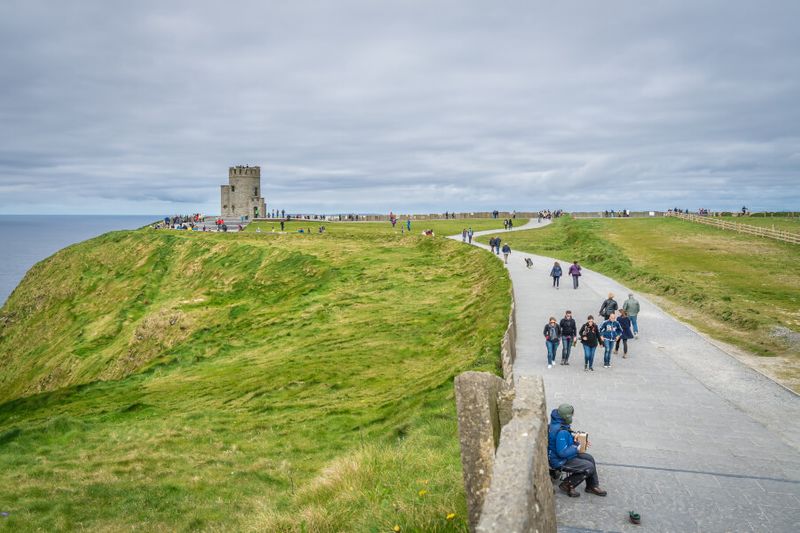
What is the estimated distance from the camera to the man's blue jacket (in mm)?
8544

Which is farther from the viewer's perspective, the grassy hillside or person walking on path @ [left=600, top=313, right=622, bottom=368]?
person walking on path @ [left=600, top=313, right=622, bottom=368]

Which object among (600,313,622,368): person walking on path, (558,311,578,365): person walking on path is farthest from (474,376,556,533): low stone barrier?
(600,313,622,368): person walking on path

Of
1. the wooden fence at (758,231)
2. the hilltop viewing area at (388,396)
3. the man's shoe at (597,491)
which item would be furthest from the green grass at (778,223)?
the man's shoe at (597,491)

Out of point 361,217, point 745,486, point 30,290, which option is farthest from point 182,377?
point 361,217

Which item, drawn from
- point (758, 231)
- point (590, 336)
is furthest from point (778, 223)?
point (590, 336)

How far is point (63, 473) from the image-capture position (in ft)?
49.3

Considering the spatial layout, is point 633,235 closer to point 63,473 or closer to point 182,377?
point 182,377

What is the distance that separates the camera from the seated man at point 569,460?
854 cm

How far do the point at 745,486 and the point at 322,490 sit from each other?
7.20 meters

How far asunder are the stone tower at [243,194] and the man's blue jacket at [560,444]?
85.5 m

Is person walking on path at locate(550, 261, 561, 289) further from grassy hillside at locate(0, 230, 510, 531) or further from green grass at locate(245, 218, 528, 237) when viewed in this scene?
green grass at locate(245, 218, 528, 237)

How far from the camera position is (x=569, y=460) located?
8.58m

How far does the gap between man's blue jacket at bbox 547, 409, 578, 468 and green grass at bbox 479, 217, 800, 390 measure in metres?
11.3

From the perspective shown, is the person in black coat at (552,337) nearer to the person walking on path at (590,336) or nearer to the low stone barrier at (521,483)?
the person walking on path at (590,336)
